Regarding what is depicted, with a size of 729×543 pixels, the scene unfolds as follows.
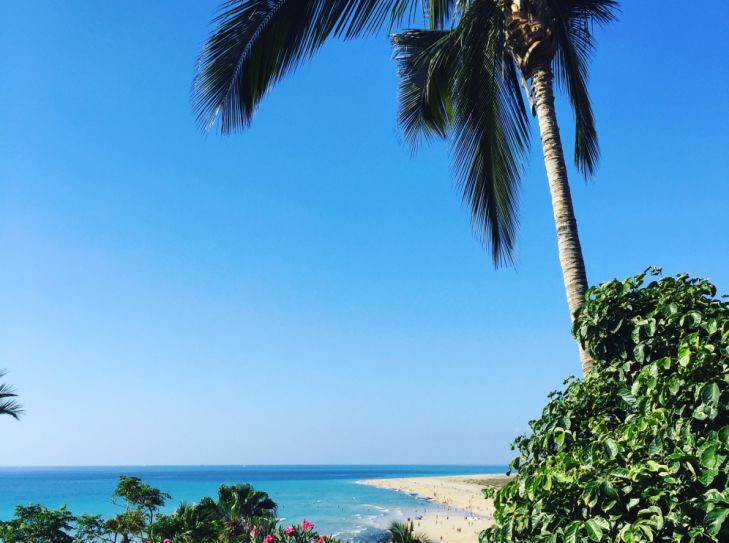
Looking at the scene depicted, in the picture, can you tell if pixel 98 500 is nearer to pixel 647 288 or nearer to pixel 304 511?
pixel 304 511

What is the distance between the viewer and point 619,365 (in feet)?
15.6

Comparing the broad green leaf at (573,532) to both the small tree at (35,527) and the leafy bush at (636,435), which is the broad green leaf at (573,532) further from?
the small tree at (35,527)

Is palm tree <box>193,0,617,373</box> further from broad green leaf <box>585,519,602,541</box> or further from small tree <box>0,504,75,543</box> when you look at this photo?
small tree <box>0,504,75,543</box>

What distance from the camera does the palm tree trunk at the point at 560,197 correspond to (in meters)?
5.99

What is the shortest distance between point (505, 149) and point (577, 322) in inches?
149

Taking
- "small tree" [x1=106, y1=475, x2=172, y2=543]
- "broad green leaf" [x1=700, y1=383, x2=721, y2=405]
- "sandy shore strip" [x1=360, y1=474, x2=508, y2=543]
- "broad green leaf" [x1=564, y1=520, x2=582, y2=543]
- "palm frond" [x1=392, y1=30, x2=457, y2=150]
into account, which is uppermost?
"palm frond" [x1=392, y1=30, x2=457, y2=150]

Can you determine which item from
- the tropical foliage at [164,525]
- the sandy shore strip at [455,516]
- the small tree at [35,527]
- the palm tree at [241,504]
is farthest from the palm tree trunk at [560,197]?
the sandy shore strip at [455,516]

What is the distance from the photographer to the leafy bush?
10.8 ft

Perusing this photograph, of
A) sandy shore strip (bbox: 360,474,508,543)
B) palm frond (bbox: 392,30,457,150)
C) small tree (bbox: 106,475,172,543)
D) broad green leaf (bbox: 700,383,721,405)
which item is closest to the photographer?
broad green leaf (bbox: 700,383,721,405)

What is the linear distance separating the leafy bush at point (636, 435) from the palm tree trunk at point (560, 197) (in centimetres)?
74

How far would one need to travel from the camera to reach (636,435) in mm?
3822

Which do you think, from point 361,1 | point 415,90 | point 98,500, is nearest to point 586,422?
point 361,1

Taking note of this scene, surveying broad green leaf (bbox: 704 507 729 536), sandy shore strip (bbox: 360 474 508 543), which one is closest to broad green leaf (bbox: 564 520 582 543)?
broad green leaf (bbox: 704 507 729 536)

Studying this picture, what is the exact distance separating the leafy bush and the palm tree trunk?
74cm
